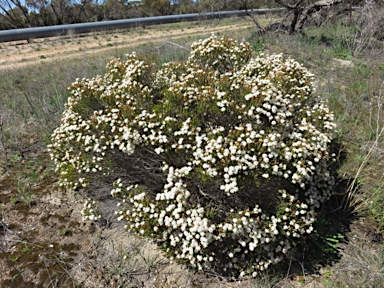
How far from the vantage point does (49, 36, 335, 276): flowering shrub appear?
2.82 m

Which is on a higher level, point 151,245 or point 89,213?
point 89,213

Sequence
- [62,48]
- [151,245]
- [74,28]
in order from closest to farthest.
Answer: [151,245] < [62,48] < [74,28]

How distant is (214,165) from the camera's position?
2.82 m

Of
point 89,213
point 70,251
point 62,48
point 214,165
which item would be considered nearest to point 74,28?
point 62,48

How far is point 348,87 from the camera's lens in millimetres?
6723

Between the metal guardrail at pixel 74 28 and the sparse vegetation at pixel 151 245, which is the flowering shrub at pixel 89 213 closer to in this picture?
the sparse vegetation at pixel 151 245

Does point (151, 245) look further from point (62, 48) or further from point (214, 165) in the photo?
point (62, 48)

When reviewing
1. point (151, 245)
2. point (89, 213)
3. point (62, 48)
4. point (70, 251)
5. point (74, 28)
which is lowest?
point (151, 245)

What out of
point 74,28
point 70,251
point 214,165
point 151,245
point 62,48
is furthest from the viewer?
point 74,28

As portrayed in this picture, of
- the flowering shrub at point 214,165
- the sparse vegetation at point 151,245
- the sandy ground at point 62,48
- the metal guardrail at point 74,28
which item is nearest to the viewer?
the flowering shrub at point 214,165

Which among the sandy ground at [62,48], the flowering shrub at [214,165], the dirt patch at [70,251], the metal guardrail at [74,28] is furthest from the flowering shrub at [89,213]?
the metal guardrail at [74,28]

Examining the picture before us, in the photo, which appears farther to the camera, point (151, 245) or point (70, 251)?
point (151, 245)

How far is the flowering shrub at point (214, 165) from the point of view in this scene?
2.82m

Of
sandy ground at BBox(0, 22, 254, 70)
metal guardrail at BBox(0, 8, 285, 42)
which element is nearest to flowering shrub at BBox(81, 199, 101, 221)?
sandy ground at BBox(0, 22, 254, 70)
